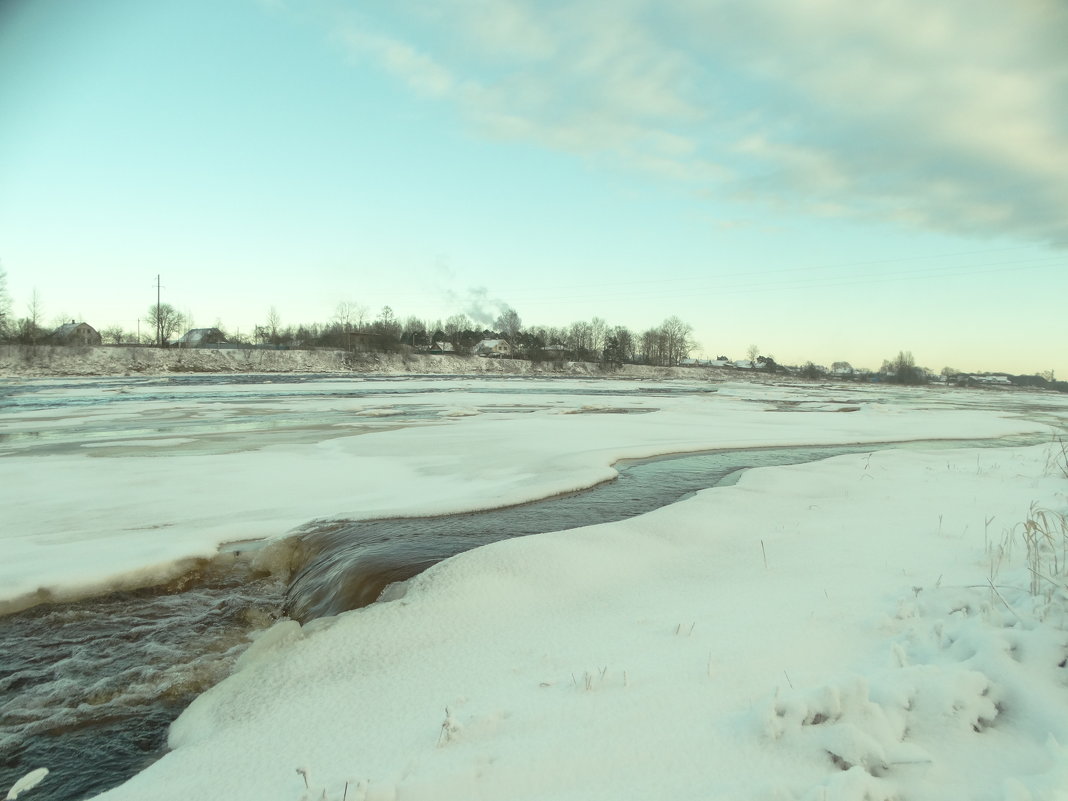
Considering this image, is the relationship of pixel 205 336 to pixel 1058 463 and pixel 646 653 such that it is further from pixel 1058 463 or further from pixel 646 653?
pixel 646 653

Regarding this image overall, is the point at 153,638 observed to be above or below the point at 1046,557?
below

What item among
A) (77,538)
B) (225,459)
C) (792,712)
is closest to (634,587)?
(792,712)

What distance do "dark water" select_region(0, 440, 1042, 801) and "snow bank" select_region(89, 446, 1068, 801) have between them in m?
0.41

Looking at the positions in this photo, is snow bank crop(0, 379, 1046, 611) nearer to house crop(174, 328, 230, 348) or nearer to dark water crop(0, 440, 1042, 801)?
dark water crop(0, 440, 1042, 801)

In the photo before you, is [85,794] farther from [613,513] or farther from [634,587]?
[613,513]

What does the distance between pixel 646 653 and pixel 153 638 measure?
3606 millimetres

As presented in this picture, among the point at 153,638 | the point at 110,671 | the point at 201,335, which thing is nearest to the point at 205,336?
the point at 201,335

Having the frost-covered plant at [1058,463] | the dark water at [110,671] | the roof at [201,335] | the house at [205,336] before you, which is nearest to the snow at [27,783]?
the dark water at [110,671]

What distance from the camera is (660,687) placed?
2.90 m

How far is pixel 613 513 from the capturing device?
295 inches

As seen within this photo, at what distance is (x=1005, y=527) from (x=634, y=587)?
12.6 ft

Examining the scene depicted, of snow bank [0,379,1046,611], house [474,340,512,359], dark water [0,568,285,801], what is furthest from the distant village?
dark water [0,568,285,801]

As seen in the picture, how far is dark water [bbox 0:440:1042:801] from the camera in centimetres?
313

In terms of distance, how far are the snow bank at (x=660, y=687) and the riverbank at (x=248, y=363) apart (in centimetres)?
5098
